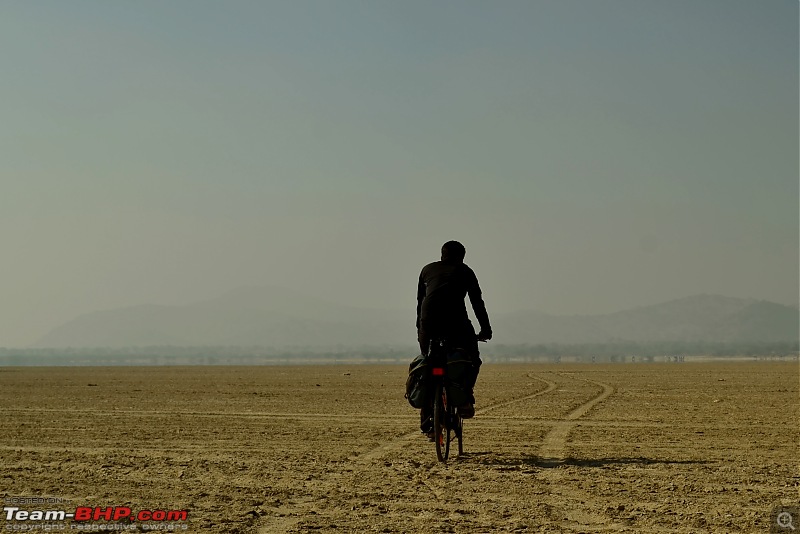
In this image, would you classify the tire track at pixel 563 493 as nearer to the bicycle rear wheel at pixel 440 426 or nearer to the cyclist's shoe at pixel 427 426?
the bicycle rear wheel at pixel 440 426

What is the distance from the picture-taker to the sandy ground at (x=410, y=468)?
285 inches

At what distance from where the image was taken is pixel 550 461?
1023 cm

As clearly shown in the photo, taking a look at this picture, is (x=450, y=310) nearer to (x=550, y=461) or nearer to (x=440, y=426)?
(x=440, y=426)

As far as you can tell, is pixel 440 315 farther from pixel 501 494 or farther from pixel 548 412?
pixel 548 412

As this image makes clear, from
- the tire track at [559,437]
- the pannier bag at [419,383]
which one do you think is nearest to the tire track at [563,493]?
the tire track at [559,437]

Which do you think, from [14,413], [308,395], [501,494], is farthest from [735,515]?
[308,395]

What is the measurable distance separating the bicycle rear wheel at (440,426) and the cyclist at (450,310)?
22cm

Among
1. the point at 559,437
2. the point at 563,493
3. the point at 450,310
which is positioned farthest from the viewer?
the point at 559,437

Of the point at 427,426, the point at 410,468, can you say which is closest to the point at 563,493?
the point at 410,468

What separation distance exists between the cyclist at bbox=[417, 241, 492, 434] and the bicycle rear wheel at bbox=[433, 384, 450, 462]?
222 millimetres

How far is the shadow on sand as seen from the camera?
10000 mm

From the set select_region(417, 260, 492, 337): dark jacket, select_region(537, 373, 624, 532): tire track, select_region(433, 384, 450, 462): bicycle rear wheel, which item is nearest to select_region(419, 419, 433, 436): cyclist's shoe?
select_region(433, 384, 450, 462): bicycle rear wheel

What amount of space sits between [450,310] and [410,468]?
182cm

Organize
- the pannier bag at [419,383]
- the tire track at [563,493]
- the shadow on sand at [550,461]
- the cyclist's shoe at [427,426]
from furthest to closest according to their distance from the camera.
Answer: the cyclist's shoe at [427,426] → the pannier bag at [419,383] → the shadow on sand at [550,461] → the tire track at [563,493]
